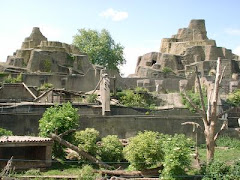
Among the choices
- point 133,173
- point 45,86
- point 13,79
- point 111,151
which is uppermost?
point 13,79

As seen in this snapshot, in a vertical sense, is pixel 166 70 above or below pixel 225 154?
above

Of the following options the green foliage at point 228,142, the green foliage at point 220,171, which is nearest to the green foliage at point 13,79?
the green foliage at point 228,142

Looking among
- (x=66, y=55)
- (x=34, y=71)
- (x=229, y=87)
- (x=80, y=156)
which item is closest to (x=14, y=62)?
(x=34, y=71)

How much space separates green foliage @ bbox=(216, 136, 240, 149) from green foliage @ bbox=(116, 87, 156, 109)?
8.96m

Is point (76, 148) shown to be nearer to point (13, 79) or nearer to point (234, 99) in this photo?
point (234, 99)

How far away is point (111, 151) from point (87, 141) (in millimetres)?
1218

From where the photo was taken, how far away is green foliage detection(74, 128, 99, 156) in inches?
689

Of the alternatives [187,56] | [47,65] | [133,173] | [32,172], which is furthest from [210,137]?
[187,56]

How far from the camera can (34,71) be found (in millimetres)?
39250

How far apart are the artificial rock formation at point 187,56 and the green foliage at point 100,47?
12.7 feet

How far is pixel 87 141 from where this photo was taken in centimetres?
1769

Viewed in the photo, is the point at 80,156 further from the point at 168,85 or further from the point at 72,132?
the point at 168,85

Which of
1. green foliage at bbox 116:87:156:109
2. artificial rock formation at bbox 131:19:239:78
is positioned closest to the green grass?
green foliage at bbox 116:87:156:109

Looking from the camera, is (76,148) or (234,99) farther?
(234,99)
